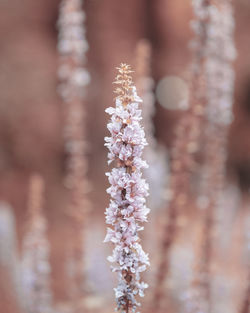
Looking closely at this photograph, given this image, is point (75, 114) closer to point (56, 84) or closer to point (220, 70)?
point (220, 70)

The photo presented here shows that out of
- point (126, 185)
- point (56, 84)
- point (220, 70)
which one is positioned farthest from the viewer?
point (56, 84)

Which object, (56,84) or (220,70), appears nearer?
(220,70)

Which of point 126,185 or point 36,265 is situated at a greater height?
point 36,265

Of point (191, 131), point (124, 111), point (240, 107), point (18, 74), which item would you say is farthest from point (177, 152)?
point (240, 107)

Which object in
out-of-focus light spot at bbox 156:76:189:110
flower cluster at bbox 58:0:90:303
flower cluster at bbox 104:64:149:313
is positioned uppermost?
out-of-focus light spot at bbox 156:76:189:110

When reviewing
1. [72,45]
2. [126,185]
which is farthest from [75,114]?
[126,185]

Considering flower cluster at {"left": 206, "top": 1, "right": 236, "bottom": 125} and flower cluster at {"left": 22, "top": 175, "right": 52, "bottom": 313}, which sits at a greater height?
flower cluster at {"left": 206, "top": 1, "right": 236, "bottom": 125}

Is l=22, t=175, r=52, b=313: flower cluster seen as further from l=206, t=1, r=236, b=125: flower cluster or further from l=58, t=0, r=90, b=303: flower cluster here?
l=206, t=1, r=236, b=125: flower cluster

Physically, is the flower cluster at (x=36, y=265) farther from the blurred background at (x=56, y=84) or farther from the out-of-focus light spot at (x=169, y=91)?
the out-of-focus light spot at (x=169, y=91)

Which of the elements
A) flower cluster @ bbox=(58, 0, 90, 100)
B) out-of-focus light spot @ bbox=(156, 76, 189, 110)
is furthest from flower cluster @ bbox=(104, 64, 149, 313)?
out-of-focus light spot @ bbox=(156, 76, 189, 110)

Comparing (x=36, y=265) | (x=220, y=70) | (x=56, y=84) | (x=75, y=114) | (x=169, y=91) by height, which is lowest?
(x=36, y=265)

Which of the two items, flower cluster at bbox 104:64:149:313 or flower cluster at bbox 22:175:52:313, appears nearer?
flower cluster at bbox 104:64:149:313
